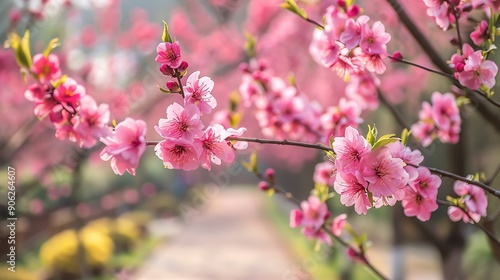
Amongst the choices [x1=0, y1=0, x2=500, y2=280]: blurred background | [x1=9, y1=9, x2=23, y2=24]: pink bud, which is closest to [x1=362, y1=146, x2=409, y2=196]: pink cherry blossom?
Answer: [x1=0, y1=0, x2=500, y2=280]: blurred background

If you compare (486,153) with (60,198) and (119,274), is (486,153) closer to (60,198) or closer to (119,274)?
(119,274)

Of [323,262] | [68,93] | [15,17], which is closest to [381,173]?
[68,93]

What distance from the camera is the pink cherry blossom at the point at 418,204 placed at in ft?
2.29

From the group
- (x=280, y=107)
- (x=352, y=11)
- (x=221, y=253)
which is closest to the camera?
(x=352, y=11)

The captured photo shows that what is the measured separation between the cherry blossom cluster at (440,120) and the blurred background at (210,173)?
8.3 inches

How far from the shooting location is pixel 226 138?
2.11 ft

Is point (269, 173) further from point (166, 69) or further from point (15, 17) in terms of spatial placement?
point (15, 17)

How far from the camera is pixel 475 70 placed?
71 cm

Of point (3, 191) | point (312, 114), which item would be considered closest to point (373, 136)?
point (312, 114)

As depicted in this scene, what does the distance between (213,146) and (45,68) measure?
313 millimetres

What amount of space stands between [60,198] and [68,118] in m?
4.16

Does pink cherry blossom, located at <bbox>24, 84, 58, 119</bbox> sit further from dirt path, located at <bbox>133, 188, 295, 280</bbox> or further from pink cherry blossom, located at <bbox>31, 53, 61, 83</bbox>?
dirt path, located at <bbox>133, 188, 295, 280</bbox>

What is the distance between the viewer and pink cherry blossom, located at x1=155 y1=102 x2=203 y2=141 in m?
0.61

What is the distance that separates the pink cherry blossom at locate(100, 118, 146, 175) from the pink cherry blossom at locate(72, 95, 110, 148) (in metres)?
0.14
